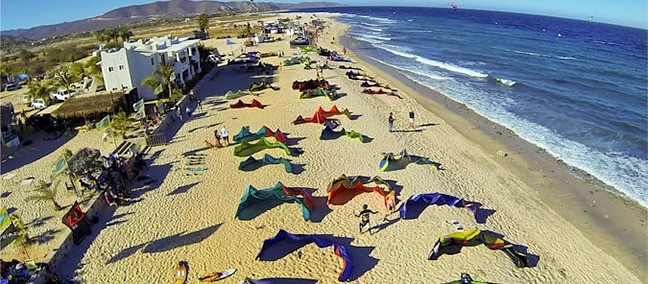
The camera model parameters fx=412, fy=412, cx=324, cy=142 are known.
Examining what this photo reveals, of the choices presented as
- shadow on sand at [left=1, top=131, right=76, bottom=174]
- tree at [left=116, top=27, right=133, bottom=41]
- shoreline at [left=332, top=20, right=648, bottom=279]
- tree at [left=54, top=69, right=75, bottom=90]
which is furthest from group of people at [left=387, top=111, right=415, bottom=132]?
tree at [left=116, top=27, right=133, bottom=41]

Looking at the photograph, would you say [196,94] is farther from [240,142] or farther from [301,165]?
[301,165]

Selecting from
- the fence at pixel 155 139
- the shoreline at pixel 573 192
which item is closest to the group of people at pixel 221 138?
the fence at pixel 155 139

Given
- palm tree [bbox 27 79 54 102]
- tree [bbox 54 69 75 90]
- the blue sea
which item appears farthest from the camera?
tree [bbox 54 69 75 90]

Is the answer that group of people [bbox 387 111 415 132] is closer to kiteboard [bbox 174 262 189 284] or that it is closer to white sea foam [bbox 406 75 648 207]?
white sea foam [bbox 406 75 648 207]

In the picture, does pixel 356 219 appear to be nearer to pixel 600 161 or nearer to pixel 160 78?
pixel 600 161

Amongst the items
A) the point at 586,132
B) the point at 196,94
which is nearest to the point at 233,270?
the point at 196,94

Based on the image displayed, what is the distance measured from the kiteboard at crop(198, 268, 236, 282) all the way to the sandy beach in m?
0.20

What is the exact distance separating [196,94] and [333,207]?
19149 millimetres

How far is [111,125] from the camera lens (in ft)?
68.2

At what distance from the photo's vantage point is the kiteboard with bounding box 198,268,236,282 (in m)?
11.2

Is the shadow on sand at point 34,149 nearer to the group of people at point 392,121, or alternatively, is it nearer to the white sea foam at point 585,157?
the group of people at point 392,121

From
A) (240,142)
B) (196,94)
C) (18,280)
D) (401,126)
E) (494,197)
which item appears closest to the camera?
(18,280)

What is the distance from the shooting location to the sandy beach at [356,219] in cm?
1181

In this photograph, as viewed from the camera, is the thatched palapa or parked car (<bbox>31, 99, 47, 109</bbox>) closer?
the thatched palapa
